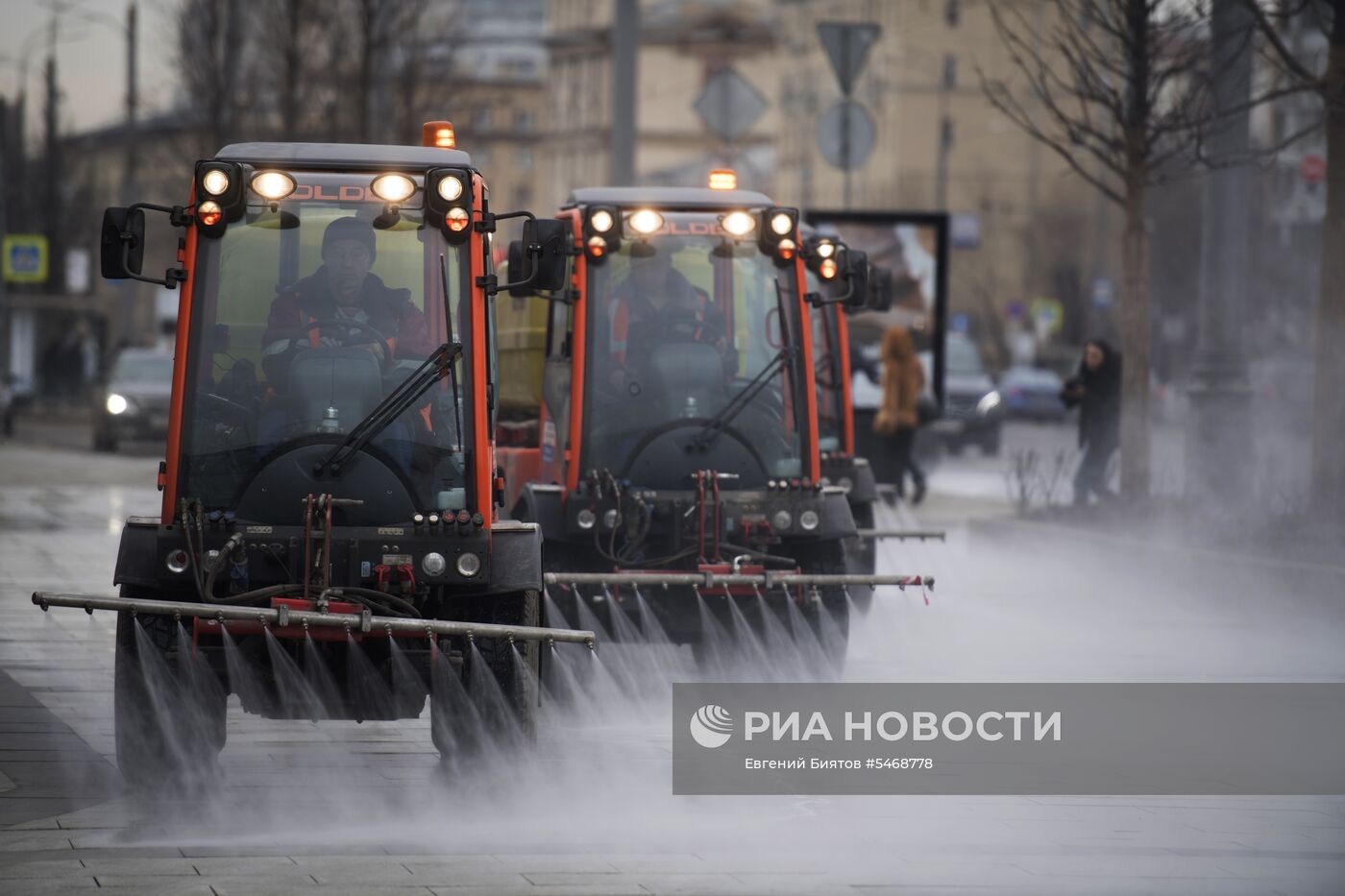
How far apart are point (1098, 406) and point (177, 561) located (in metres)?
15.0

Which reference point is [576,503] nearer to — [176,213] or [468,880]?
[176,213]

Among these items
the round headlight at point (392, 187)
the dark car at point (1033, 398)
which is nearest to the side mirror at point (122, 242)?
the round headlight at point (392, 187)

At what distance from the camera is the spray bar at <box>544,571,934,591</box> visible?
37.1ft

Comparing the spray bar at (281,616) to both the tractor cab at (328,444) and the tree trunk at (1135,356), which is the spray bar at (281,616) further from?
the tree trunk at (1135,356)

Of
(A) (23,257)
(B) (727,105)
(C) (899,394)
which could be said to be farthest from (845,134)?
(A) (23,257)

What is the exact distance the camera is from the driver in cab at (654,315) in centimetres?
1258

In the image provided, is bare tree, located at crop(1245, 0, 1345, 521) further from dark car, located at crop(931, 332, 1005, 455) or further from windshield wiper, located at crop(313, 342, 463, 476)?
dark car, located at crop(931, 332, 1005, 455)

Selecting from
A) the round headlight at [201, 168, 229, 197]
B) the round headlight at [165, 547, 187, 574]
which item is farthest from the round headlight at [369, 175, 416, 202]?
the round headlight at [165, 547, 187, 574]

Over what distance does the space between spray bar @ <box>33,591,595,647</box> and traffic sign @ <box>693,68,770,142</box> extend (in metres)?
15.0

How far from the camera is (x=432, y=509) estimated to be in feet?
30.5

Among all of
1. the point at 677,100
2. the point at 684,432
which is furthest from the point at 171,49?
the point at 677,100

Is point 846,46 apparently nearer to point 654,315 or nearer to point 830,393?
point 830,393

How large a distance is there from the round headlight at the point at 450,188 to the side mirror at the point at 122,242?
1.11m

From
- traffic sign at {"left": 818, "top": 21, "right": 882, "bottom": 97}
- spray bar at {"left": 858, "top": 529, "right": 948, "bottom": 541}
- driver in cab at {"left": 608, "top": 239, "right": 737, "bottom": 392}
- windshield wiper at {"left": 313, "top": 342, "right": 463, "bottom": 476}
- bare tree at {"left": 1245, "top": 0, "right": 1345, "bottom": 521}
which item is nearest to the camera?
windshield wiper at {"left": 313, "top": 342, "right": 463, "bottom": 476}
